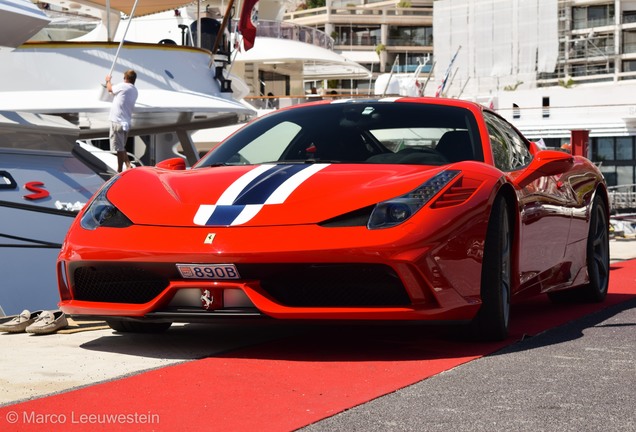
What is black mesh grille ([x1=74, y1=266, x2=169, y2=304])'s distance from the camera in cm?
538

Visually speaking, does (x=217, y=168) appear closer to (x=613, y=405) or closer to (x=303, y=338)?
(x=303, y=338)

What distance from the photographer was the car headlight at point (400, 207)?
205 inches

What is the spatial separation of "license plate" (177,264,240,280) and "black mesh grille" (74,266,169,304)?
142 mm

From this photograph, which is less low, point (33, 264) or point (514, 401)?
point (514, 401)

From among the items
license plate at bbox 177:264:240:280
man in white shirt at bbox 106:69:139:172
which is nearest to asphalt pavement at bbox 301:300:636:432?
license plate at bbox 177:264:240:280

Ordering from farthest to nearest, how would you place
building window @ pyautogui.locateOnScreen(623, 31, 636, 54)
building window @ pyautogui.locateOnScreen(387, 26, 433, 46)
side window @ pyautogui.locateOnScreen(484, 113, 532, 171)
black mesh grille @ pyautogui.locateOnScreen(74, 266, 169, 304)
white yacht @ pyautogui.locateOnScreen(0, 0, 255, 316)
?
building window @ pyautogui.locateOnScreen(387, 26, 433, 46) < building window @ pyautogui.locateOnScreen(623, 31, 636, 54) < white yacht @ pyautogui.locateOnScreen(0, 0, 255, 316) < side window @ pyautogui.locateOnScreen(484, 113, 532, 171) < black mesh grille @ pyautogui.locateOnScreen(74, 266, 169, 304)

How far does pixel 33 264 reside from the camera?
10.0 metres

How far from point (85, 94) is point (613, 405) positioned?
10099 mm

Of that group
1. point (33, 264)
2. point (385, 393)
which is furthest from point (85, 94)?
point (385, 393)

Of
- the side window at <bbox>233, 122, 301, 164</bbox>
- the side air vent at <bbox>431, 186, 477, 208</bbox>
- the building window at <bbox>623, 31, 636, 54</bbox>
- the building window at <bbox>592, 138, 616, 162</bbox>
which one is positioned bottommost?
the building window at <bbox>592, 138, 616, 162</bbox>

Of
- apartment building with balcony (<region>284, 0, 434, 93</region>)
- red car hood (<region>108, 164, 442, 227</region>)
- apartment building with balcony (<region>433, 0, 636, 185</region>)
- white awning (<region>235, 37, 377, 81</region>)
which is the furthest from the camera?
apartment building with balcony (<region>284, 0, 434, 93</region>)

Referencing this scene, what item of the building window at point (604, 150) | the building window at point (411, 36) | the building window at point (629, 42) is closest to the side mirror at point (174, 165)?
the building window at point (604, 150)

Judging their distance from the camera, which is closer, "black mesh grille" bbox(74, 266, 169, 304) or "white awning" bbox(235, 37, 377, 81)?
"black mesh grille" bbox(74, 266, 169, 304)

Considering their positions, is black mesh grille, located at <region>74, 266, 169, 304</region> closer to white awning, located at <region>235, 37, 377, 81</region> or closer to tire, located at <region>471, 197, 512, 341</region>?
tire, located at <region>471, 197, 512, 341</region>
